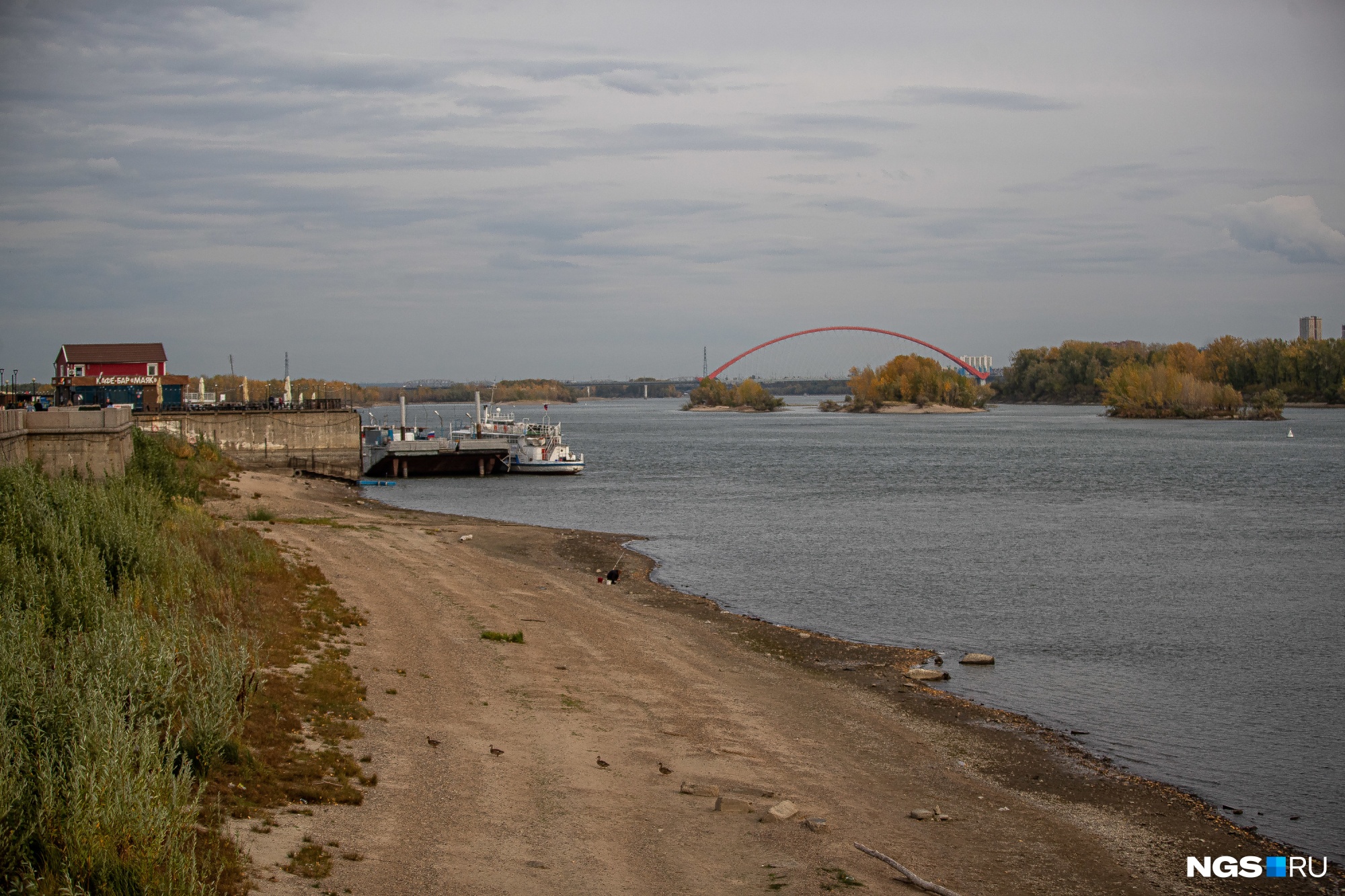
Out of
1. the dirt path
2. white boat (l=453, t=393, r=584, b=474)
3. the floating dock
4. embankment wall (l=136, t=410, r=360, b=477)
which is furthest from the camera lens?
white boat (l=453, t=393, r=584, b=474)

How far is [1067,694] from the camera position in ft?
54.1

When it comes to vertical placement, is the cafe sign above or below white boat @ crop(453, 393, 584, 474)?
above

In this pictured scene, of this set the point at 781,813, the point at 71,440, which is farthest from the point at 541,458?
the point at 781,813

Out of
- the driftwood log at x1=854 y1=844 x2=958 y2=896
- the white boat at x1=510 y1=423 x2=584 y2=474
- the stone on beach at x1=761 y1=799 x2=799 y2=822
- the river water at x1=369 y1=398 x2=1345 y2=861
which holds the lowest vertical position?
the river water at x1=369 y1=398 x2=1345 y2=861

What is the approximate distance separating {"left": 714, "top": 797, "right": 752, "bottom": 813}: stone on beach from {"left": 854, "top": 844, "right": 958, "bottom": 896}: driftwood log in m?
1.13

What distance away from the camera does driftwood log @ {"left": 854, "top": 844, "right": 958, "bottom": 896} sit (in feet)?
A: 27.8

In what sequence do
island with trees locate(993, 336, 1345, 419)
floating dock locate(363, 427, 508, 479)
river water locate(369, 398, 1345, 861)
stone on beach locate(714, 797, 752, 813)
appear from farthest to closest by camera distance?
island with trees locate(993, 336, 1345, 419) < floating dock locate(363, 427, 508, 479) < river water locate(369, 398, 1345, 861) < stone on beach locate(714, 797, 752, 813)

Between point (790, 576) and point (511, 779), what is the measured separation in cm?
1833

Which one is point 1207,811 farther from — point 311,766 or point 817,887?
point 311,766

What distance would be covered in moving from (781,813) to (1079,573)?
69.1 ft

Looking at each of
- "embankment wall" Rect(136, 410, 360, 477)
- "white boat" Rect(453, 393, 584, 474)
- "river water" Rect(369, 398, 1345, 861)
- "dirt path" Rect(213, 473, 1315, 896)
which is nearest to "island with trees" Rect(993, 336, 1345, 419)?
"river water" Rect(369, 398, 1345, 861)

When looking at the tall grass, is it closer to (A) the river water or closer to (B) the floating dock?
(A) the river water

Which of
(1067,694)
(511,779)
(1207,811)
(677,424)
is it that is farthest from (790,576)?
(677,424)

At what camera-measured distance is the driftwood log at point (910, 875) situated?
848 centimetres
